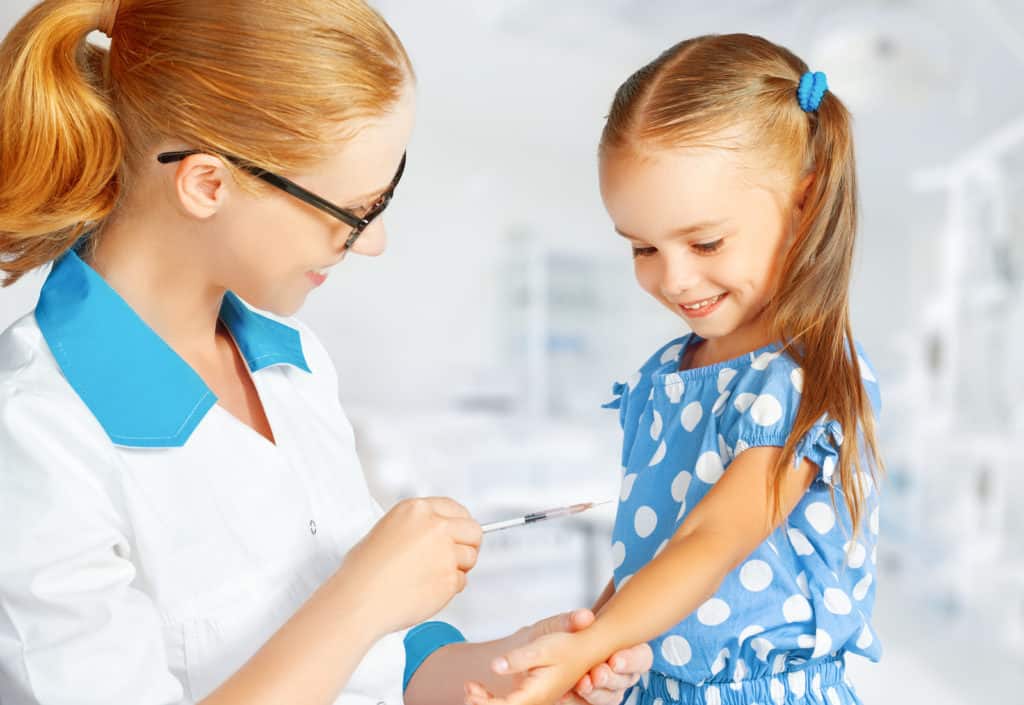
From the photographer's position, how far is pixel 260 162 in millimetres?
900

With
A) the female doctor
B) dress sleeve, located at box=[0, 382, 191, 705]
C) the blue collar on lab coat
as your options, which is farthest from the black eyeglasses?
dress sleeve, located at box=[0, 382, 191, 705]

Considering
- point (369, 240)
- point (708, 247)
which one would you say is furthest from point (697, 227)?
point (369, 240)

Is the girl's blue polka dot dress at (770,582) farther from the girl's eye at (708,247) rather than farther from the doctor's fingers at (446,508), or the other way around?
the doctor's fingers at (446,508)

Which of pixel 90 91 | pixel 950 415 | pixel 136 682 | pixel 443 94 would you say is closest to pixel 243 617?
pixel 136 682

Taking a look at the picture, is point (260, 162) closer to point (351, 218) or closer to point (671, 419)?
Result: point (351, 218)

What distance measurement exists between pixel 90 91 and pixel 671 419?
71 cm

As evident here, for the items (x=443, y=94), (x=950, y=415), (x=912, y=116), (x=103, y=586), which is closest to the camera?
(x=103, y=586)

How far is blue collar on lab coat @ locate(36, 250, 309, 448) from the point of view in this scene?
864 mm

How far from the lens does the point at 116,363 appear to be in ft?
2.93

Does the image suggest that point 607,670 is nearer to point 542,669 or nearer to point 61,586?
point 542,669

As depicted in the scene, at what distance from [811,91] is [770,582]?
55 cm

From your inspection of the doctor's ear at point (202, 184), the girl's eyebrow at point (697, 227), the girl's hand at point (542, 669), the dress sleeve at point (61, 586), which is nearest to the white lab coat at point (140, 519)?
the dress sleeve at point (61, 586)

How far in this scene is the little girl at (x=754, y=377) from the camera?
3.23ft

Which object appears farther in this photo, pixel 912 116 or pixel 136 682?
pixel 912 116
